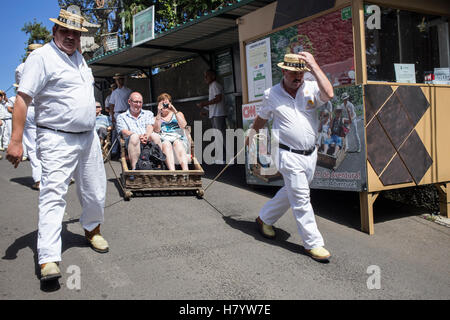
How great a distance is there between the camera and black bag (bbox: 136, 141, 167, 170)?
6.36 meters

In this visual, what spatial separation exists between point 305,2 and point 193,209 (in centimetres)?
317

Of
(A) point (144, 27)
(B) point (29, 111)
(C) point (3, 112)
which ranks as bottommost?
(B) point (29, 111)

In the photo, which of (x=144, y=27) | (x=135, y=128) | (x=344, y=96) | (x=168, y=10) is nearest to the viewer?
(x=344, y=96)

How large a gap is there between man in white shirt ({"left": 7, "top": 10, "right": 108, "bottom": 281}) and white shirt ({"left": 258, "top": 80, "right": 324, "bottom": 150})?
1.83 meters

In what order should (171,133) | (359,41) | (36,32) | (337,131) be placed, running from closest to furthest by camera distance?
(359,41) < (337,131) < (171,133) < (36,32)

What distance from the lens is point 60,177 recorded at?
3.43m

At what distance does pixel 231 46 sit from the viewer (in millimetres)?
9781

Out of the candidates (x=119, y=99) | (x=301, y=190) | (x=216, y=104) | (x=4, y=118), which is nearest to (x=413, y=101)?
(x=301, y=190)

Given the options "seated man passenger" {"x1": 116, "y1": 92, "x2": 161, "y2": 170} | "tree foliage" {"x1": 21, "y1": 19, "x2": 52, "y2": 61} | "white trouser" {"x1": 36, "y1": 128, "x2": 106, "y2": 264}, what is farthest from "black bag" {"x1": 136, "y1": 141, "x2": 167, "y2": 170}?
"tree foliage" {"x1": 21, "y1": 19, "x2": 52, "y2": 61}

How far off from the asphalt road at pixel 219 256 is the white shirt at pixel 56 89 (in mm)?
1297

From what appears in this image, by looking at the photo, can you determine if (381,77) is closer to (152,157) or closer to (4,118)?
(152,157)

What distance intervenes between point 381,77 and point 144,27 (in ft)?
19.1

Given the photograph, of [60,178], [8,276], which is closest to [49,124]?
[60,178]

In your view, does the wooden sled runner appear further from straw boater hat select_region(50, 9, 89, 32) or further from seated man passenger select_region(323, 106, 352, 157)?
straw boater hat select_region(50, 9, 89, 32)
